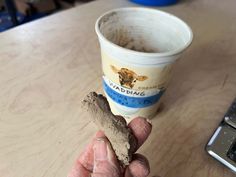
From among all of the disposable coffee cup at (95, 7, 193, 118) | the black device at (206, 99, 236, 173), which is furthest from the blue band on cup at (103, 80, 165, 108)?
the black device at (206, 99, 236, 173)

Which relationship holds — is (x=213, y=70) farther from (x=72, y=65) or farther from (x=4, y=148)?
(x=4, y=148)

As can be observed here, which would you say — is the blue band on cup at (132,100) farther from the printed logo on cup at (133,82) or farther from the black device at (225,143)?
the black device at (225,143)

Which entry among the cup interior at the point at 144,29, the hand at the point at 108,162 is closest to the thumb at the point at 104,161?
the hand at the point at 108,162

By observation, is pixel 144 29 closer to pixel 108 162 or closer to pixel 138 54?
pixel 138 54

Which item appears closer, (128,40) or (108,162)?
(108,162)

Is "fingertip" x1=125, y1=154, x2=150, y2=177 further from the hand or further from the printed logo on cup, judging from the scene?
the printed logo on cup

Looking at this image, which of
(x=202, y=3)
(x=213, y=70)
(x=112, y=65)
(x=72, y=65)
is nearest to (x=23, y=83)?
(x=72, y=65)

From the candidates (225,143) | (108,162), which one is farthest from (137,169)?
(225,143)
